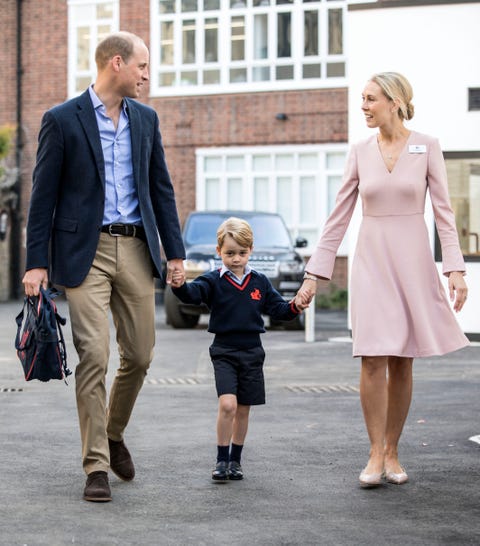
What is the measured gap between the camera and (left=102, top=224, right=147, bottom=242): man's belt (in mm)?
6402

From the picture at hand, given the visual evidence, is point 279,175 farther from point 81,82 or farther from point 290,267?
point 290,267

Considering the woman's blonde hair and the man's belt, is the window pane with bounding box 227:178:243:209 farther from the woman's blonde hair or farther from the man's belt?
the man's belt

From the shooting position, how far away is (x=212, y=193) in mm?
31078

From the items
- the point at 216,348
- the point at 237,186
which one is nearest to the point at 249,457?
the point at 216,348

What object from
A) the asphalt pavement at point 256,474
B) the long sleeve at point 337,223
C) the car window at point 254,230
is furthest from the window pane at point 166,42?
the long sleeve at point 337,223

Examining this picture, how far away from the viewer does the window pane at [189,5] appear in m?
31.2

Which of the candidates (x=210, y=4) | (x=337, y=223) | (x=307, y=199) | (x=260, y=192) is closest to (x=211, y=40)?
(x=210, y=4)

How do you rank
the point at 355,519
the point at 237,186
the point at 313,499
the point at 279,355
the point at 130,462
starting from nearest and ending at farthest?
the point at 355,519
the point at 313,499
the point at 130,462
the point at 279,355
the point at 237,186

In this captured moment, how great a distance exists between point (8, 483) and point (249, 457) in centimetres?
148

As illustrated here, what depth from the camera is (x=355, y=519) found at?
5.73 m

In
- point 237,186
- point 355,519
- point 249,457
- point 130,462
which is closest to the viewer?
point 355,519

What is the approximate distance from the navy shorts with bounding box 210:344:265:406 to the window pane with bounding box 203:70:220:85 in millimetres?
24697

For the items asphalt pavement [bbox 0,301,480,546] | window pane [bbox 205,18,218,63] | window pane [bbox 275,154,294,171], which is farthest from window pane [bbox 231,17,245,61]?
asphalt pavement [bbox 0,301,480,546]

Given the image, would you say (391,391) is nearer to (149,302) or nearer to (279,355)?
(149,302)
